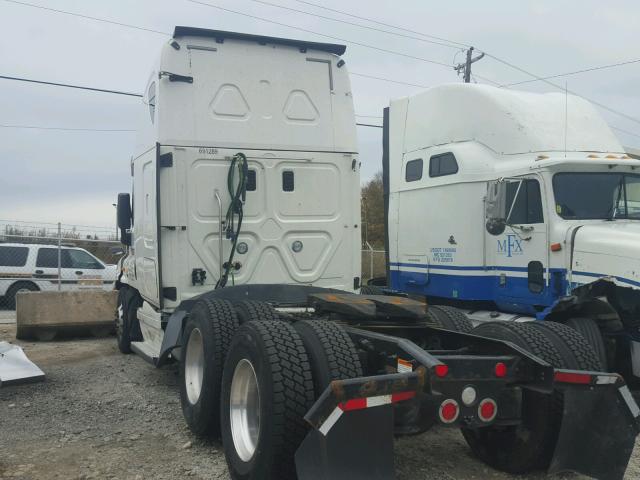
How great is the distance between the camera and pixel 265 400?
3646mm

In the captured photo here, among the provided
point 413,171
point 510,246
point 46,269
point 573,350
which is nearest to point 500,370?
point 573,350

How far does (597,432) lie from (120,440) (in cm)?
348

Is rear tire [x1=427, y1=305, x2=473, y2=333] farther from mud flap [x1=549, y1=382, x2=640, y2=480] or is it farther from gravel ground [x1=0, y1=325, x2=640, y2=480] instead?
mud flap [x1=549, y1=382, x2=640, y2=480]

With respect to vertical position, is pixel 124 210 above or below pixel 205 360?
above

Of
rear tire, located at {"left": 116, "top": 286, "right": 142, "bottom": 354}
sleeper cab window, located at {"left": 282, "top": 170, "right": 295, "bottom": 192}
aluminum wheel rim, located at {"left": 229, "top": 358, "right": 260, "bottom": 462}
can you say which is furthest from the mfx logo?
rear tire, located at {"left": 116, "top": 286, "right": 142, "bottom": 354}

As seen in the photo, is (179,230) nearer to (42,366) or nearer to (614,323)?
(42,366)

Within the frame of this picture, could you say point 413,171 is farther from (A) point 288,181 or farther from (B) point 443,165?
(A) point 288,181

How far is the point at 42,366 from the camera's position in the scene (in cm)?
788

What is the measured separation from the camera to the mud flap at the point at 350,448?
126 inches

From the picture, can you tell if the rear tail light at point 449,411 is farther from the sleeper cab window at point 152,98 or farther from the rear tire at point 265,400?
the sleeper cab window at point 152,98

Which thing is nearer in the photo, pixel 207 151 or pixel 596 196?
pixel 207 151

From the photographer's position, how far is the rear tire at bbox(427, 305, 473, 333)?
537 cm

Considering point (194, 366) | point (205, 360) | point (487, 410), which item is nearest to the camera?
point (487, 410)

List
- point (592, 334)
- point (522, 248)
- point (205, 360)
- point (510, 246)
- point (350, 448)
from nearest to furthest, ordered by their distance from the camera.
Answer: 1. point (350, 448)
2. point (205, 360)
3. point (592, 334)
4. point (522, 248)
5. point (510, 246)
